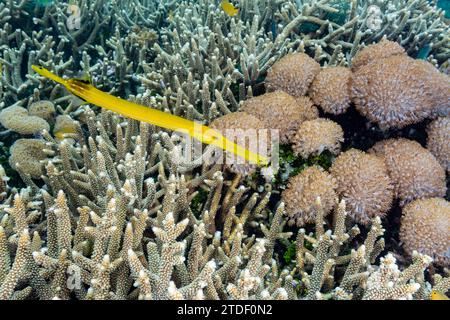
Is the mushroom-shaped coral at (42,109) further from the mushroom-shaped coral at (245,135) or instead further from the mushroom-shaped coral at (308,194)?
the mushroom-shaped coral at (308,194)

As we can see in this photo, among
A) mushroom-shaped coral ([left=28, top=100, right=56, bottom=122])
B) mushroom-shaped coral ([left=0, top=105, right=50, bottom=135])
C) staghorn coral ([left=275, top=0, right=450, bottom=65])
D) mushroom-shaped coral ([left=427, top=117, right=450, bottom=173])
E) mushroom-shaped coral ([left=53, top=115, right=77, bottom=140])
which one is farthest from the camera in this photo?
staghorn coral ([left=275, top=0, right=450, bottom=65])

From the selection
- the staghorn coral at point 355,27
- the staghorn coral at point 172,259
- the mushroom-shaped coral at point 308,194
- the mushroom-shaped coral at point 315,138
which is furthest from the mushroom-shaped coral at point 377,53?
the staghorn coral at point 172,259

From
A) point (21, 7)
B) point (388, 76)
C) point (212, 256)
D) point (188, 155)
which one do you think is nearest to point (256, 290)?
point (212, 256)

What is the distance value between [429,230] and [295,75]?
5.97ft

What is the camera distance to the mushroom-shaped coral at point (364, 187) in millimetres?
2947

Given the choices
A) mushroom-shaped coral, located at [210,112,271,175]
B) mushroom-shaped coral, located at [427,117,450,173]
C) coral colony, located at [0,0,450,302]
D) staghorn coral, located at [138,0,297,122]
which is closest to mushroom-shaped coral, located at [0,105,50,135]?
coral colony, located at [0,0,450,302]

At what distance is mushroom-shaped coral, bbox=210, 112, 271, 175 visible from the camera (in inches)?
118

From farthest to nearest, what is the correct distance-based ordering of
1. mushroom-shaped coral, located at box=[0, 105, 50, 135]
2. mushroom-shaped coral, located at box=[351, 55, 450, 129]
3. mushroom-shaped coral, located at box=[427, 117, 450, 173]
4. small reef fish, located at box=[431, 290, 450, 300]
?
mushroom-shaped coral, located at box=[0, 105, 50, 135] → mushroom-shaped coral, located at box=[427, 117, 450, 173] → mushroom-shaped coral, located at box=[351, 55, 450, 129] → small reef fish, located at box=[431, 290, 450, 300]

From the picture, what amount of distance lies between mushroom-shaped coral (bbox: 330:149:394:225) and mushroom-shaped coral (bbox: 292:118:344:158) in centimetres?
23

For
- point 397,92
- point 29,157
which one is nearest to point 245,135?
point 397,92

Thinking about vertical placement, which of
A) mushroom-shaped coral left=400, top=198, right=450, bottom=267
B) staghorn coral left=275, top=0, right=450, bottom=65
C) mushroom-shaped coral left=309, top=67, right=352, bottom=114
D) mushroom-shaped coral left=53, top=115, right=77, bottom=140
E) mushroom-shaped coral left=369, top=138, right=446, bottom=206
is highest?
staghorn coral left=275, top=0, right=450, bottom=65

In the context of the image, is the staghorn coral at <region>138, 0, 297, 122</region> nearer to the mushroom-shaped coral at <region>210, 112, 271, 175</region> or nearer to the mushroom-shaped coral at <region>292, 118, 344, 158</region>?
the mushroom-shaped coral at <region>210, 112, 271, 175</region>

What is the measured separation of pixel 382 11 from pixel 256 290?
188 inches

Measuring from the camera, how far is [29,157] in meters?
3.76
